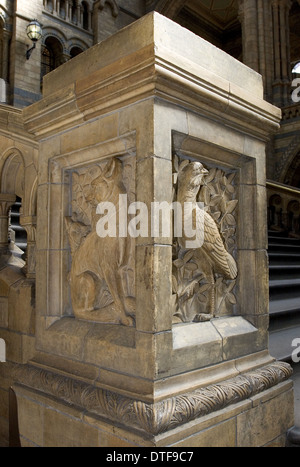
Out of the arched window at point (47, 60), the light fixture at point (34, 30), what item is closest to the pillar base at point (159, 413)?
the light fixture at point (34, 30)

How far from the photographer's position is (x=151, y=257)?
1.52 metres

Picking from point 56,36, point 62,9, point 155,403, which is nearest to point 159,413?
point 155,403

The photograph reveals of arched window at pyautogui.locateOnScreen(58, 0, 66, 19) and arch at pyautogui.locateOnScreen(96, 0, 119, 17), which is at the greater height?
arch at pyautogui.locateOnScreen(96, 0, 119, 17)

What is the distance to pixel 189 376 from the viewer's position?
5.33 ft

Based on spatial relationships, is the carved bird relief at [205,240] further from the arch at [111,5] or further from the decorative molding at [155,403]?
the arch at [111,5]

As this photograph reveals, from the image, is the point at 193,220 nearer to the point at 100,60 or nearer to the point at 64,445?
the point at 100,60

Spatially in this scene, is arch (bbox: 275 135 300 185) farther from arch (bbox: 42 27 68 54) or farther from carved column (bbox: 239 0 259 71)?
arch (bbox: 42 27 68 54)

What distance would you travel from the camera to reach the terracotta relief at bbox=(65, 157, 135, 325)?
1682mm

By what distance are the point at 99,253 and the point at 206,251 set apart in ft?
1.59

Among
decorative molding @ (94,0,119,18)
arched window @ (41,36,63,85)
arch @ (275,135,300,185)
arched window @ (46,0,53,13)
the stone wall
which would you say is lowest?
the stone wall

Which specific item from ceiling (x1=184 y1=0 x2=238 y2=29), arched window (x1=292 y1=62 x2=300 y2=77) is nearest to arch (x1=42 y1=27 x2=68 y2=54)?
ceiling (x1=184 y1=0 x2=238 y2=29)

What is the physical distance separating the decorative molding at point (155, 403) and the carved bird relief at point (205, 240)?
0.33 m

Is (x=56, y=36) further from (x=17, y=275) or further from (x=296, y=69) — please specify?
(x=17, y=275)

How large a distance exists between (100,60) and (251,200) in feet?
3.32
